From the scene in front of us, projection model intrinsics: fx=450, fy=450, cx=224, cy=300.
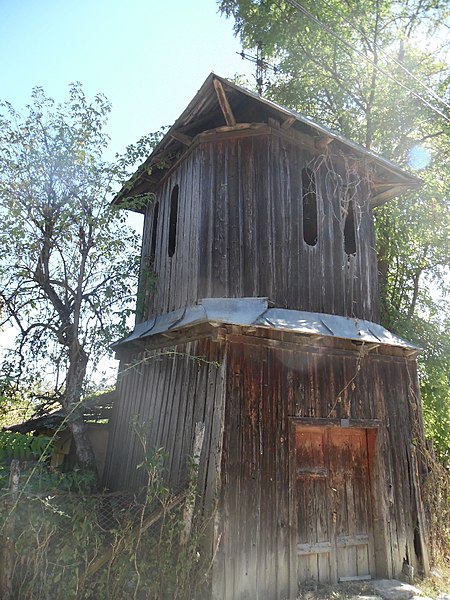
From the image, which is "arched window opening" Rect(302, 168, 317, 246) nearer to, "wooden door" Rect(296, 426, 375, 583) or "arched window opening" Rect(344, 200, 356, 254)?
"arched window opening" Rect(344, 200, 356, 254)

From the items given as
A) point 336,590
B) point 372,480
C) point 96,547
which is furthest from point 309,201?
point 96,547

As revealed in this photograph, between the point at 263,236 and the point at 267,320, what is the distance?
1.69 metres

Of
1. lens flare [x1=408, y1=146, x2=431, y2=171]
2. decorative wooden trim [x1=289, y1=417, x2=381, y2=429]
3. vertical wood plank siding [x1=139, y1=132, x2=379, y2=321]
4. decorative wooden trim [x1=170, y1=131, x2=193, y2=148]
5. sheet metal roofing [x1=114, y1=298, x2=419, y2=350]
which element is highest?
lens flare [x1=408, y1=146, x2=431, y2=171]

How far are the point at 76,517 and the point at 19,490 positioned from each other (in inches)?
29.3

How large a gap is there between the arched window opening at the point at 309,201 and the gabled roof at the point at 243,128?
1.64ft

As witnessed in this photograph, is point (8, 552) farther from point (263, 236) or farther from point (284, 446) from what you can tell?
point (263, 236)

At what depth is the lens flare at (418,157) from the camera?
1326 centimetres

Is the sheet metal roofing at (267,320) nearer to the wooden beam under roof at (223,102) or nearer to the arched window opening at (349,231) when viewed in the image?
the arched window opening at (349,231)

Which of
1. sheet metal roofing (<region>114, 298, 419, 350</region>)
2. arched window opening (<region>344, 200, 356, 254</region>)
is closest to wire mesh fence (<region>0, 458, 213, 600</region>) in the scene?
sheet metal roofing (<region>114, 298, 419, 350</region>)

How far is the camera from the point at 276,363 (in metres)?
6.98

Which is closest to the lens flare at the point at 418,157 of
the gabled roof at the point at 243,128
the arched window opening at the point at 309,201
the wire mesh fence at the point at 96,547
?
the gabled roof at the point at 243,128

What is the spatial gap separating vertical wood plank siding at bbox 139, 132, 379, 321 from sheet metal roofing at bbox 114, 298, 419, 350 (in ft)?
0.80

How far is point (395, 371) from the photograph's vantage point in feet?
27.2

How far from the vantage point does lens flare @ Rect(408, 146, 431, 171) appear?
522 inches
